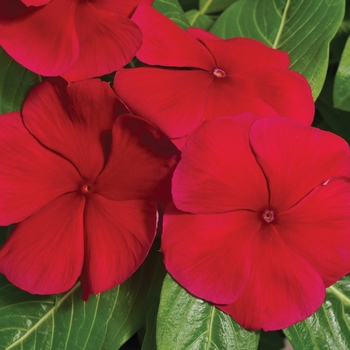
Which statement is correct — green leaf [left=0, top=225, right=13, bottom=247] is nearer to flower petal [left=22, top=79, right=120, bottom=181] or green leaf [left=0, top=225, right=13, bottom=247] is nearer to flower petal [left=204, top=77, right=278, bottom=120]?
flower petal [left=22, top=79, right=120, bottom=181]

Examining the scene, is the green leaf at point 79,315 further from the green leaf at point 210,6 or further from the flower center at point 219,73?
the green leaf at point 210,6

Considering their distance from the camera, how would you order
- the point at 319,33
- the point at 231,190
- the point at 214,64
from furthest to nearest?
the point at 319,33 → the point at 214,64 → the point at 231,190

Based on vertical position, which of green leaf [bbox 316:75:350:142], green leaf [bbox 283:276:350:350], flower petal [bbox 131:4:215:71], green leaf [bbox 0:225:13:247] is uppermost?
flower petal [bbox 131:4:215:71]

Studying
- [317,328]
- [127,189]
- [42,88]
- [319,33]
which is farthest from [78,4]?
[317,328]

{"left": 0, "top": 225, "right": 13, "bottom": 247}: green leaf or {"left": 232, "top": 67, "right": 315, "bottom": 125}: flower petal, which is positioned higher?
{"left": 232, "top": 67, "right": 315, "bottom": 125}: flower petal

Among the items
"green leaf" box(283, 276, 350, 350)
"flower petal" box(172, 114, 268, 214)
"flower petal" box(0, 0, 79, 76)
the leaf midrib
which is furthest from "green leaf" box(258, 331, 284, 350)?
"flower petal" box(0, 0, 79, 76)

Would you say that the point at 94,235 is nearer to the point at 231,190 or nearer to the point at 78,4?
the point at 231,190

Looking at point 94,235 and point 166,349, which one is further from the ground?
point 94,235

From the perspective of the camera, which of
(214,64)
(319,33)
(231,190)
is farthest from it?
(319,33)
